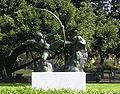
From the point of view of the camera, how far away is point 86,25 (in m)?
33.2

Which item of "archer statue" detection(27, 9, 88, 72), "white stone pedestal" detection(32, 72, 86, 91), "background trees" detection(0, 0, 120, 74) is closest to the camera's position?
"white stone pedestal" detection(32, 72, 86, 91)

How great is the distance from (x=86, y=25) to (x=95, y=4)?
26.6 ft

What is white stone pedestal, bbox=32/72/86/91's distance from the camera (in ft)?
54.5

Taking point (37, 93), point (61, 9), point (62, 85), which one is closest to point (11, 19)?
point (61, 9)

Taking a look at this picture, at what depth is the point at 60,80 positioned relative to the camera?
1672 centimetres

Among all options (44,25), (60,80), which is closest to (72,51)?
(60,80)

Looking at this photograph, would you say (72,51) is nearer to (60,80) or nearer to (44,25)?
(60,80)

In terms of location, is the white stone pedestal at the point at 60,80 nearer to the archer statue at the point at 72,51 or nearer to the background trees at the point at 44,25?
the archer statue at the point at 72,51

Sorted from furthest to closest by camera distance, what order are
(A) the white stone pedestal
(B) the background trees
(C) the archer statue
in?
(B) the background trees < (C) the archer statue < (A) the white stone pedestal

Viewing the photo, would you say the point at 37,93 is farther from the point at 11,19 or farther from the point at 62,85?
the point at 11,19

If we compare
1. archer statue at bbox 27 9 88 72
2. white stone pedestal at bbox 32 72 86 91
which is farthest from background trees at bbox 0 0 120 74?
white stone pedestal at bbox 32 72 86 91

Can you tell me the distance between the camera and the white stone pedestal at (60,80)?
654 inches

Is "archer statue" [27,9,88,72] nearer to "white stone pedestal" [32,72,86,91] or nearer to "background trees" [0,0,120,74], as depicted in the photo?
"white stone pedestal" [32,72,86,91]

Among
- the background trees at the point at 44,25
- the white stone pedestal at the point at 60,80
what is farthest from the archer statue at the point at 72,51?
the background trees at the point at 44,25
